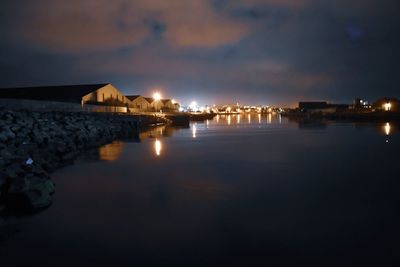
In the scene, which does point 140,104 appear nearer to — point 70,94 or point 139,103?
point 139,103

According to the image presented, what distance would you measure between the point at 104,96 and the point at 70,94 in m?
5.22

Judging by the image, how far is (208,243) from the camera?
225 inches

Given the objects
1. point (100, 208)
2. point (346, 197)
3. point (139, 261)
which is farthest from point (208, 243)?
point (346, 197)

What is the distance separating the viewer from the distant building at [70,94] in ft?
144

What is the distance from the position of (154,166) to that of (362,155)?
1175cm

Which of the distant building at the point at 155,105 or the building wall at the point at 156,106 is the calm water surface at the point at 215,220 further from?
the building wall at the point at 156,106

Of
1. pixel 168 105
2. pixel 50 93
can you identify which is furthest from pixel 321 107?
pixel 50 93

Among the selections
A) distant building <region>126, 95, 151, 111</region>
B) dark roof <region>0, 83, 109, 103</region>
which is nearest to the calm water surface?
dark roof <region>0, 83, 109, 103</region>

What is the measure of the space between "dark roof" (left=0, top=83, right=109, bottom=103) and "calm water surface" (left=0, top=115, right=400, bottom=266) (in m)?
35.1

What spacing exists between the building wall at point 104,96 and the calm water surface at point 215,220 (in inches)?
1334

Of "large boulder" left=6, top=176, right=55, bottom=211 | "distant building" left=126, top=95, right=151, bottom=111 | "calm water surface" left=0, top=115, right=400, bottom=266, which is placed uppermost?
"distant building" left=126, top=95, right=151, bottom=111

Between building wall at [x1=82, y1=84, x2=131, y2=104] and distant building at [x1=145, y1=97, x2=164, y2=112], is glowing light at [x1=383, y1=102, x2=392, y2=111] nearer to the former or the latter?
distant building at [x1=145, y1=97, x2=164, y2=112]

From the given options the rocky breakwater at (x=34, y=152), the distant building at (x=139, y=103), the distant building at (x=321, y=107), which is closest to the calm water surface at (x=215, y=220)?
the rocky breakwater at (x=34, y=152)

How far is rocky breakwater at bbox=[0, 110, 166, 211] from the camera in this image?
7328 mm
